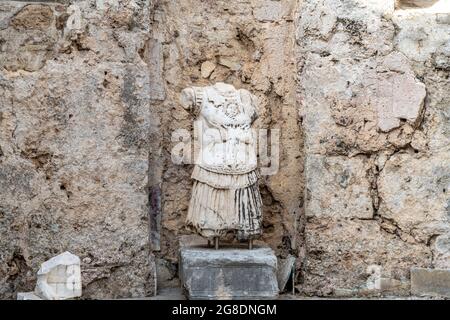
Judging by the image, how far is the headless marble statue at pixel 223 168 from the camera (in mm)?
4836

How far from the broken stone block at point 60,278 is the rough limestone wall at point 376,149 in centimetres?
133

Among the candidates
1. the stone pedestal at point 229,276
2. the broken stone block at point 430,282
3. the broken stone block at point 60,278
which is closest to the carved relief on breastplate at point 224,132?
the stone pedestal at point 229,276

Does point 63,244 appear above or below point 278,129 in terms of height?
below

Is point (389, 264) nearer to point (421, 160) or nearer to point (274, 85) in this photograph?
point (421, 160)

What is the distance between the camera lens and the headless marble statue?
4836mm

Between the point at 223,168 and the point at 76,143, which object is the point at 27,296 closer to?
the point at 76,143

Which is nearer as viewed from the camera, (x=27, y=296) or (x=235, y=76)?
(x=27, y=296)

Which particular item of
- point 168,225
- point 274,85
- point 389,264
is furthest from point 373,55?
point 168,225

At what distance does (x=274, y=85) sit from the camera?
5.28m

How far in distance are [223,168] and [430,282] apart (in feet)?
4.38

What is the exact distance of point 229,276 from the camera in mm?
4633

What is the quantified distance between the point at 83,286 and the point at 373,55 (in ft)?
6.86

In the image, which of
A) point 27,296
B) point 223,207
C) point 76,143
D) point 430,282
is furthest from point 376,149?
point 27,296

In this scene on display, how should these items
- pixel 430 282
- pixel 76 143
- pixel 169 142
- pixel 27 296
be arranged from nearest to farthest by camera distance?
pixel 27 296 → pixel 76 143 → pixel 430 282 → pixel 169 142
